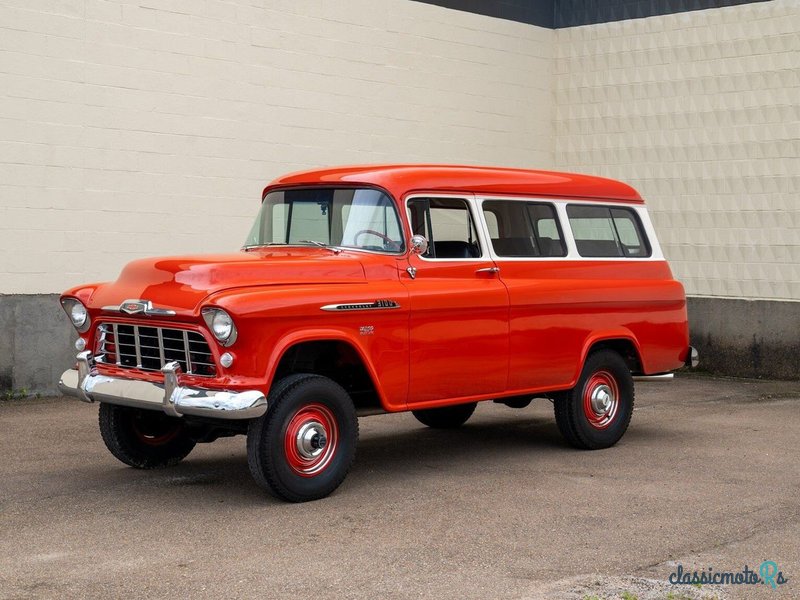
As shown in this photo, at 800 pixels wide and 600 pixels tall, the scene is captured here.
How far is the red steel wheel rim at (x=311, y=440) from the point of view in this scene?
21.9 feet

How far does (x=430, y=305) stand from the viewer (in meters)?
7.36

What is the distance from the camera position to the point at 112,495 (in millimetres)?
6969

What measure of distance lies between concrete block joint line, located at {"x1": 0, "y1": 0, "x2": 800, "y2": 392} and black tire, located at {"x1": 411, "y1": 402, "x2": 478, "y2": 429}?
3.90 m

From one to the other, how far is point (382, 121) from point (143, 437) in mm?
7037

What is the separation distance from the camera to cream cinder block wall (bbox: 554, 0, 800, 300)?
13383mm

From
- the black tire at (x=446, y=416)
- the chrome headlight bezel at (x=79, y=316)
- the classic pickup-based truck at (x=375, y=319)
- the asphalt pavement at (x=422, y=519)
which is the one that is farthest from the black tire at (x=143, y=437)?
the black tire at (x=446, y=416)

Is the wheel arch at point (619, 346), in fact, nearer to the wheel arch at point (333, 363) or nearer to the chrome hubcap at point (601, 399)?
the chrome hubcap at point (601, 399)

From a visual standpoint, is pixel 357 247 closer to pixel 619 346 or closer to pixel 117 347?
pixel 117 347

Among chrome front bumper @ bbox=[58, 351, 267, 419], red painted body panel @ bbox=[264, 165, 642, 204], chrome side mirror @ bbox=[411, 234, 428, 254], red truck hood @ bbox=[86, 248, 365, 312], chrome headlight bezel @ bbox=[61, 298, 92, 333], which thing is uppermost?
red painted body panel @ bbox=[264, 165, 642, 204]

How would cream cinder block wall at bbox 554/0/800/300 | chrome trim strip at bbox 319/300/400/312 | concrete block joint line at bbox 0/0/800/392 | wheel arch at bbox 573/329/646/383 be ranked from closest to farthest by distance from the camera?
1. chrome trim strip at bbox 319/300/400/312
2. wheel arch at bbox 573/329/646/383
3. concrete block joint line at bbox 0/0/800/392
4. cream cinder block wall at bbox 554/0/800/300

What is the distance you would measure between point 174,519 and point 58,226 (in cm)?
576

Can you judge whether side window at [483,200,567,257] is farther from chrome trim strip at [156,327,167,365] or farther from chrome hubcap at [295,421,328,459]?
chrome trim strip at [156,327,167,365]

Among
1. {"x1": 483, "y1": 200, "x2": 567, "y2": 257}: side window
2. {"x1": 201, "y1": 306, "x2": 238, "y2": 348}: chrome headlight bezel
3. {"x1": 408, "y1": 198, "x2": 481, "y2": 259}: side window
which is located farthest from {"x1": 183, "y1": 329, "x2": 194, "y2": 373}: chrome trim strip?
{"x1": 483, "y1": 200, "x2": 567, "y2": 257}: side window

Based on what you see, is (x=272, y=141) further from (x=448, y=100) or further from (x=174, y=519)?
(x=174, y=519)
